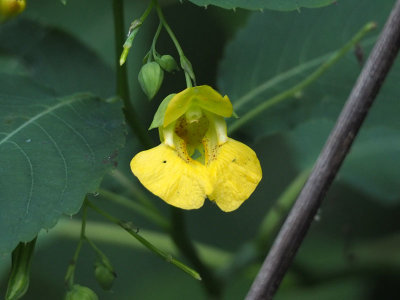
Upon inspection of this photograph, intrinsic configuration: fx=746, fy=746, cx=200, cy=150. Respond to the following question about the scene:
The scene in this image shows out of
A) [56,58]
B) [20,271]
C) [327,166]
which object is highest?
[327,166]

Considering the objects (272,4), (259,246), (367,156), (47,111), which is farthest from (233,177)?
(367,156)

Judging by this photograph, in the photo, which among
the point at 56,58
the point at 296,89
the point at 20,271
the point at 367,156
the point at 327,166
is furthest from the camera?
the point at 367,156

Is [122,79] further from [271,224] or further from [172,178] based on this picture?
[271,224]

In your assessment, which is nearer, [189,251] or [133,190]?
[189,251]

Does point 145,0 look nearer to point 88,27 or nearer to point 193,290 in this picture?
point 88,27

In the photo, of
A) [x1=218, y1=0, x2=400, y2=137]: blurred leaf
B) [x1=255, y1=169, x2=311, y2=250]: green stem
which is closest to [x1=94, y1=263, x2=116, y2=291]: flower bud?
[x1=218, y1=0, x2=400, y2=137]: blurred leaf

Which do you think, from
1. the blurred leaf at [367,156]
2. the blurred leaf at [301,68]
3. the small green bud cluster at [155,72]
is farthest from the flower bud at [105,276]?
the blurred leaf at [367,156]

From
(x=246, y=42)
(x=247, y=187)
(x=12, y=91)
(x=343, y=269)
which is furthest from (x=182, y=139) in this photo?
(x=343, y=269)

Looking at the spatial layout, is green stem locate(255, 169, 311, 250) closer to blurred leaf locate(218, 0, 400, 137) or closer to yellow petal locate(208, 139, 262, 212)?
blurred leaf locate(218, 0, 400, 137)
